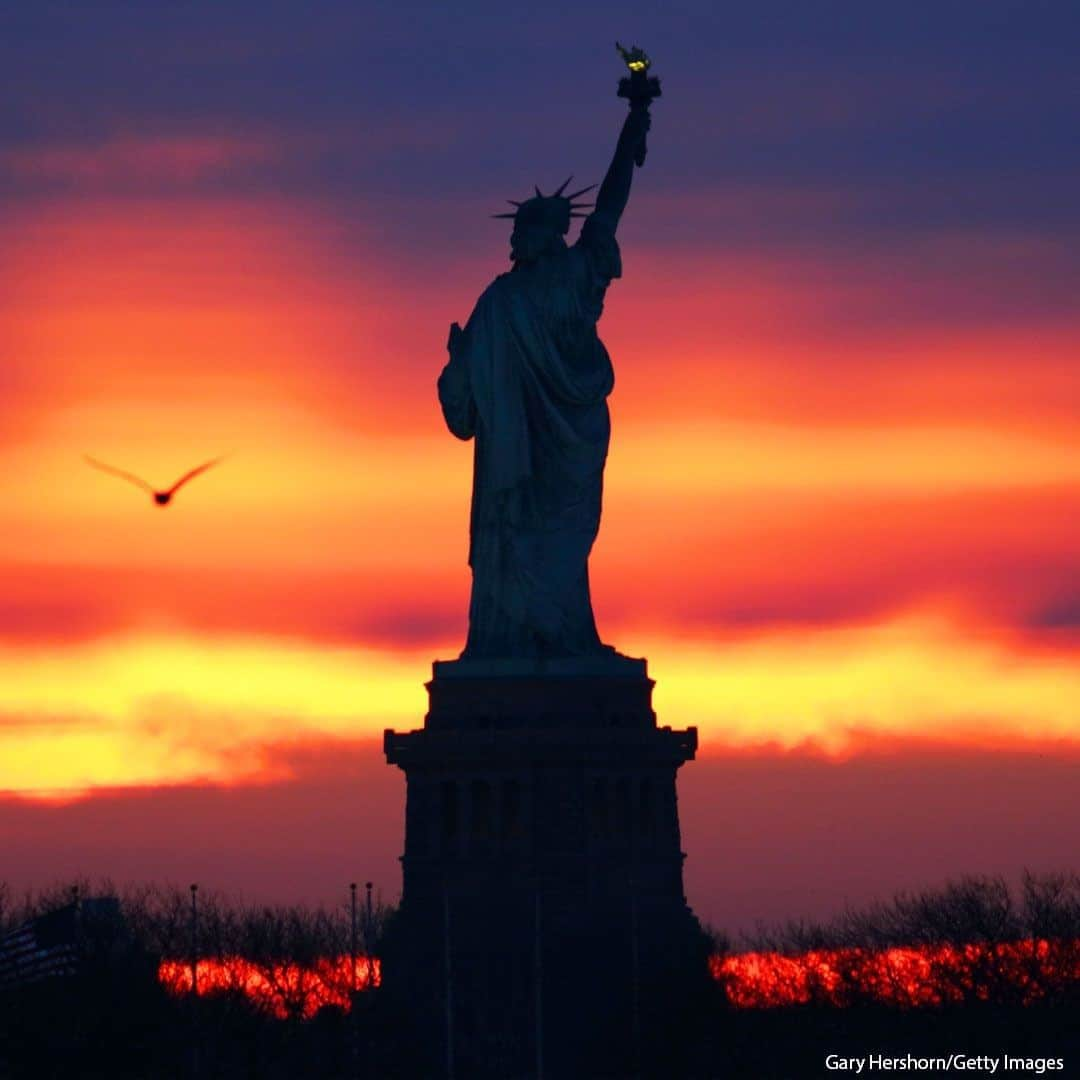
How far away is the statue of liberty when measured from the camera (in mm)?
112750

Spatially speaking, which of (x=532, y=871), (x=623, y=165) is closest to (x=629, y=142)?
(x=623, y=165)

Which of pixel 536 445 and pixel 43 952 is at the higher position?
pixel 536 445

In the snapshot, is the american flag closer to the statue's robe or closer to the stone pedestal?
the stone pedestal

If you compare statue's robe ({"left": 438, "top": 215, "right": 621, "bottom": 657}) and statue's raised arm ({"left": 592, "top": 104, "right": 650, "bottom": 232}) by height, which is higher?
statue's raised arm ({"left": 592, "top": 104, "right": 650, "bottom": 232})

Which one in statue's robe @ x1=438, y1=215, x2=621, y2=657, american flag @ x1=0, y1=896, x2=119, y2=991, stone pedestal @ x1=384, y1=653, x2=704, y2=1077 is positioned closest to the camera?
stone pedestal @ x1=384, y1=653, x2=704, y2=1077

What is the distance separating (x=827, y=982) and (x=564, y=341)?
1783cm

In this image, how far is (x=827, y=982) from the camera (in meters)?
122

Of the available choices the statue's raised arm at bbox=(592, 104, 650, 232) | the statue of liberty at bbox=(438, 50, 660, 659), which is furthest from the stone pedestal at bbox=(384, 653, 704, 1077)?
the statue's raised arm at bbox=(592, 104, 650, 232)

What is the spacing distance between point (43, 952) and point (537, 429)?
18413 millimetres

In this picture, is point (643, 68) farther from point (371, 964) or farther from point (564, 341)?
point (371, 964)

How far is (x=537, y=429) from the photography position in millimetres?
113562

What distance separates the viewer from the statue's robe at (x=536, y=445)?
113 meters

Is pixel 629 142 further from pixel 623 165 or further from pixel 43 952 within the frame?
pixel 43 952

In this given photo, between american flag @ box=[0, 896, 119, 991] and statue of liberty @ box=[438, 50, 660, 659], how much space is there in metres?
14.1
